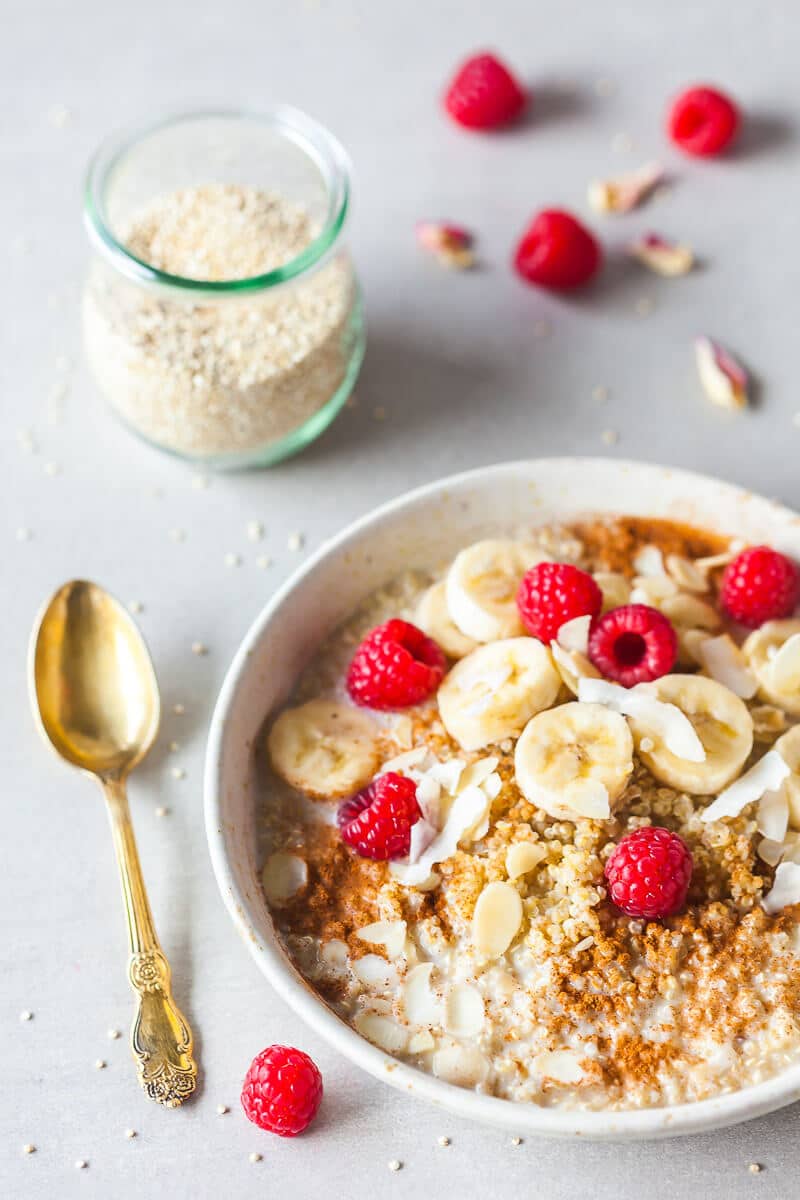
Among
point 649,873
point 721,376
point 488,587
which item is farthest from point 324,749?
point 721,376

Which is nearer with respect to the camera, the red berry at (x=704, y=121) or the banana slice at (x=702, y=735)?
the banana slice at (x=702, y=735)

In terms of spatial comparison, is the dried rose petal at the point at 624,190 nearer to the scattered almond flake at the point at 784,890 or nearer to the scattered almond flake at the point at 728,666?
the scattered almond flake at the point at 728,666

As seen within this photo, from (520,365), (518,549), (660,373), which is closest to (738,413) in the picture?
(660,373)

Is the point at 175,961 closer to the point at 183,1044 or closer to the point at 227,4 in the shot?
the point at 183,1044

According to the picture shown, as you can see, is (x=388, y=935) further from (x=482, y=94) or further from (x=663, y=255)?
(x=482, y=94)

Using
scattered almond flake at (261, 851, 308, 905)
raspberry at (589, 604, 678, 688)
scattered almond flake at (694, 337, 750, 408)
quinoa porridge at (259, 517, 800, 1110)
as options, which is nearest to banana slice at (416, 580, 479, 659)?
quinoa porridge at (259, 517, 800, 1110)

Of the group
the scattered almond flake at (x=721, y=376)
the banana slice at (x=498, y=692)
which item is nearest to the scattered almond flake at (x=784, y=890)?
the banana slice at (x=498, y=692)
